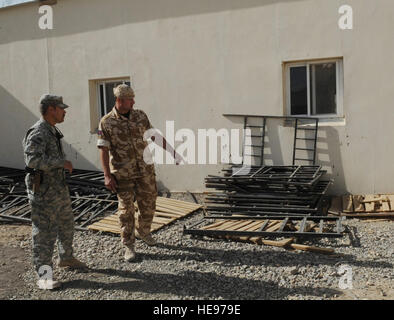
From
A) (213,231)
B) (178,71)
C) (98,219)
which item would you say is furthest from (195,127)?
(213,231)

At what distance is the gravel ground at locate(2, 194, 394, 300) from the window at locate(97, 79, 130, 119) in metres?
4.30

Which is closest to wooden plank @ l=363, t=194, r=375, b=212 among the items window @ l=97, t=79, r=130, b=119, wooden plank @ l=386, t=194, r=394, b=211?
wooden plank @ l=386, t=194, r=394, b=211

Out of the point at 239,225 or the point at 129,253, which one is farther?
the point at 239,225

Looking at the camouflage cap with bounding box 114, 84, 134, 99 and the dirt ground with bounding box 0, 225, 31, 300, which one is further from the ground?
the camouflage cap with bounding box 114, 84, 134, 99

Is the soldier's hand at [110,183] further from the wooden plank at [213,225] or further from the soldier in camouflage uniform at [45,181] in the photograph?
the wooden plank at [213,225]

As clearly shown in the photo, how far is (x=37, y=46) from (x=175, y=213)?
5.44m

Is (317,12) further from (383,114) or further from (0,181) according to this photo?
(0,181)

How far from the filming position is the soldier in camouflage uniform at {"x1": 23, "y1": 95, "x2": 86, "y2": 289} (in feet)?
13.7

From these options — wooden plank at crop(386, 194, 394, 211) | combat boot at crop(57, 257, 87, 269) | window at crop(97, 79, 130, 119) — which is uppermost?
window at crop(97, 79, 130, 119)

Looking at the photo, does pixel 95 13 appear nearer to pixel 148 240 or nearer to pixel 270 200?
pixel 270 200

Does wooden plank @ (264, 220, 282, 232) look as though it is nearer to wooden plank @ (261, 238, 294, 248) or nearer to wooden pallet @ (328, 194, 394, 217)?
wooden plank @ (261, 238, 294, 248)

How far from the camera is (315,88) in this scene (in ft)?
24.5

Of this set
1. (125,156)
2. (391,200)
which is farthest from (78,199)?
(391,200)

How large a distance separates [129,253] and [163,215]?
6.54 feet
